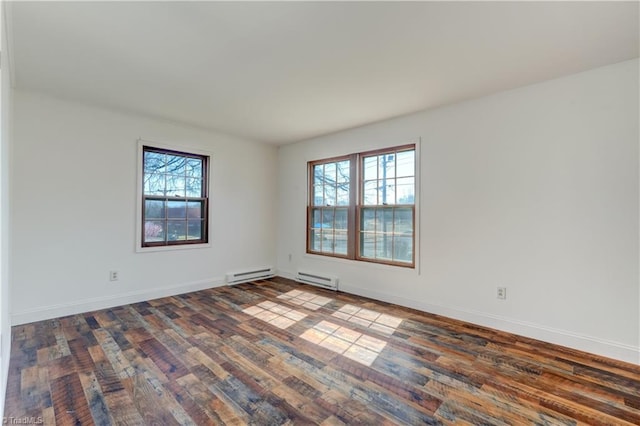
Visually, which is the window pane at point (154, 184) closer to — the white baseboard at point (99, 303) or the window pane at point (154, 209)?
the window pane at point (154, 209)

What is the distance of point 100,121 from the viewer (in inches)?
145

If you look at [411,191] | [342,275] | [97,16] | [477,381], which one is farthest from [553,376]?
[97,16]

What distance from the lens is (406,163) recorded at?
3969mm

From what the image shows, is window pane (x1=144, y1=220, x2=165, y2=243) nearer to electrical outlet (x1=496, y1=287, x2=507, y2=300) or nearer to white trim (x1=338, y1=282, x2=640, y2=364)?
white trim (x1=338, y1=282, x2=640, y2=364)

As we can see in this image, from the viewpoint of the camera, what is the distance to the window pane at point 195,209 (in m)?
4.60

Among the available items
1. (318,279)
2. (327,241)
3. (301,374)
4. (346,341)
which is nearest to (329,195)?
(327,241)

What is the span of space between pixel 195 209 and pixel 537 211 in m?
4.49

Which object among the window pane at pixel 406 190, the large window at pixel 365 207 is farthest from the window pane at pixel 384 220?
the window pane at pixel 406 190

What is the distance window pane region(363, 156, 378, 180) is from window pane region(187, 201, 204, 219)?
266cm

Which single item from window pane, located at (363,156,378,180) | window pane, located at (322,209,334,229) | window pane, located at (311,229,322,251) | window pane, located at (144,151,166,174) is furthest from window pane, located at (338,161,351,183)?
window pane, located at (144,151,166,174)

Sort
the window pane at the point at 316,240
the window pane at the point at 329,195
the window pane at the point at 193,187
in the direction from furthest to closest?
the window pane at the point at 316,240 < the window pane at the point at 329,195 < the window pane at the point at 193,187

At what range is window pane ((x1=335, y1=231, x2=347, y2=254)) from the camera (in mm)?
4695

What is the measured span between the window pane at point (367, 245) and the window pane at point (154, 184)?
9.97ft

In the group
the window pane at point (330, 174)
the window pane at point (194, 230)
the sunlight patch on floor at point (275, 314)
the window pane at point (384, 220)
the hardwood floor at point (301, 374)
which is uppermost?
the window pane at point (330, 174)
